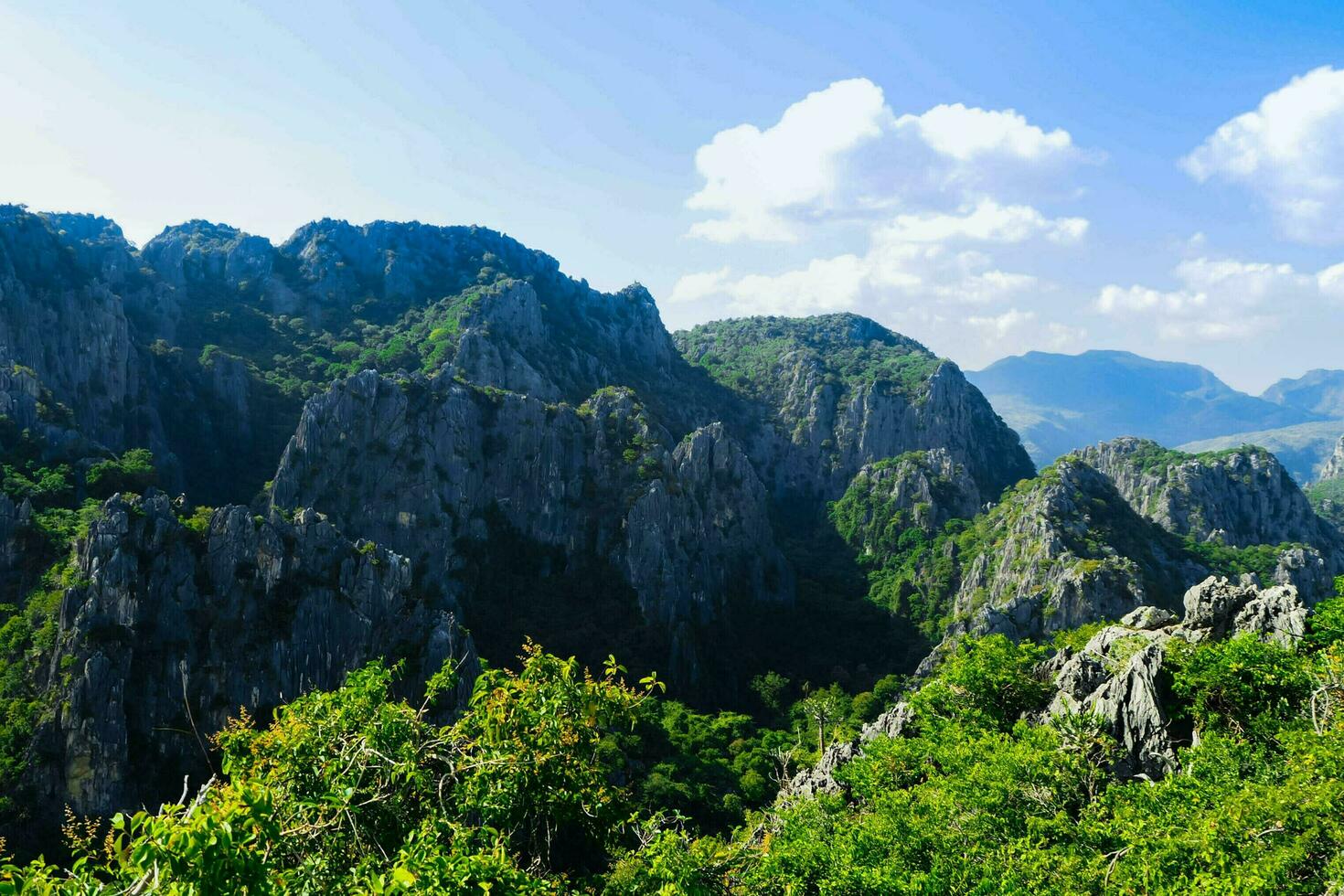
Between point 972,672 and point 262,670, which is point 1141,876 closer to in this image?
point 972,672

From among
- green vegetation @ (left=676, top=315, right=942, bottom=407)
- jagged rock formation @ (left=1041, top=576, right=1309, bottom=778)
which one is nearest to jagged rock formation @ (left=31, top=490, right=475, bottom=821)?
jagged rock formation @ (left=1041, top=576, right=1309, bottom=778)

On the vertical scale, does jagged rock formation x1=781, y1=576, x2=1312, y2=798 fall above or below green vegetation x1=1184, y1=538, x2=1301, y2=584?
above

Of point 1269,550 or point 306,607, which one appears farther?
point 1269,550

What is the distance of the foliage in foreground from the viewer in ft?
27.9

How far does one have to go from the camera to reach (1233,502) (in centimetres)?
12675

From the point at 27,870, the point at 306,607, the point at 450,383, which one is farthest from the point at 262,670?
the point at 27,870

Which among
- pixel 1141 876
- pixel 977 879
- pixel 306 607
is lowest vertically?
pixel 306 607

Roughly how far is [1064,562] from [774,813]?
6476cm

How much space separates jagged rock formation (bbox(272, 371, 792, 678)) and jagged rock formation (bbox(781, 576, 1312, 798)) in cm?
5686

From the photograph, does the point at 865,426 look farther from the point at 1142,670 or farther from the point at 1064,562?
the point at 1142,670

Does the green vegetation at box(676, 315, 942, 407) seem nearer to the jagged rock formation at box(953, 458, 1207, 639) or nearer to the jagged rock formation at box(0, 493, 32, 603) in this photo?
the jagged rock formation at box(953, 458, 1207, 639)

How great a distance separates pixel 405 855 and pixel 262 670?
190 ft

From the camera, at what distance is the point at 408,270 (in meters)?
145

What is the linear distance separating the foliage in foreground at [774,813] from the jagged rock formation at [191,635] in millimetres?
28478
